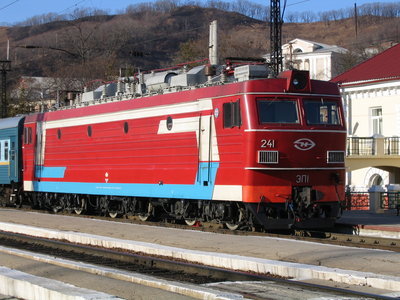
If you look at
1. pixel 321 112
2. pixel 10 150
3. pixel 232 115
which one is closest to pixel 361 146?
pixel 10 150

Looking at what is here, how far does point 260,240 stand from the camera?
15.2 meters

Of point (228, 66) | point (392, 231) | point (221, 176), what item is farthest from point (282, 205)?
point (228, 66)

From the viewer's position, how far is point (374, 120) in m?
36.9

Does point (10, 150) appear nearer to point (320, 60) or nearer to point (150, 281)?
point (150, 281)

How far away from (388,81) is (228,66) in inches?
713

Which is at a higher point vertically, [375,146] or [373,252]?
[375,146]

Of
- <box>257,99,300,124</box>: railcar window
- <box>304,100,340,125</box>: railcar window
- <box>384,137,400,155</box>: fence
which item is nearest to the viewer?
<box>257,99,300,124</box>: railcar window

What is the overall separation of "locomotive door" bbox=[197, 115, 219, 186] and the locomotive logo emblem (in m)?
1.99

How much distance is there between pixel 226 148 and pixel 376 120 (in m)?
21.3

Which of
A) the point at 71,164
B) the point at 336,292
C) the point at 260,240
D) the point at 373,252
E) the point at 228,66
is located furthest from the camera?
the point at 71,164

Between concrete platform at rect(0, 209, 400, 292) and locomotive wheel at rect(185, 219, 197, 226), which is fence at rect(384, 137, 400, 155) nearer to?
locomotive wheel at rect(185, 219, 197, 226)

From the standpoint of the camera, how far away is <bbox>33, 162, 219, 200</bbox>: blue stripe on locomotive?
17.9m

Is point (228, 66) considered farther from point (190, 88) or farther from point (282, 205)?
point (282, 205)

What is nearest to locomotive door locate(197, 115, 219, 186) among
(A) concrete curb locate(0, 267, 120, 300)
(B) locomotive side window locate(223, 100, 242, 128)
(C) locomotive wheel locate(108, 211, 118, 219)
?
(B) locomotive side window locate(223, 100, 242, 128)
